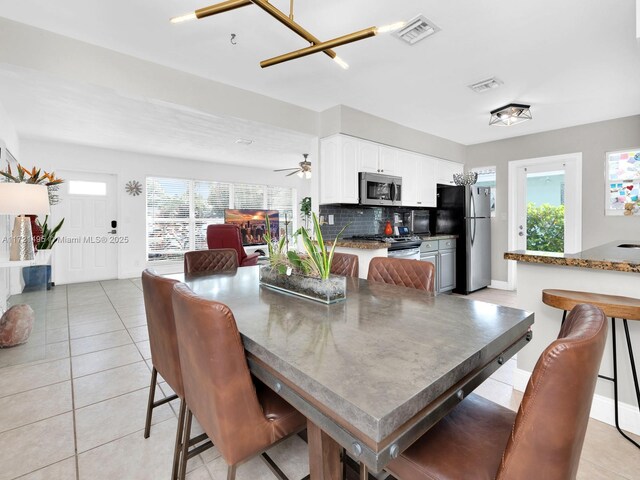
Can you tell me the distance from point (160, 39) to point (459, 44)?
240 cm

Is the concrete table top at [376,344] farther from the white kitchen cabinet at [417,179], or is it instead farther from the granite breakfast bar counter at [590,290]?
the white kitchen cabinet at [417,179]

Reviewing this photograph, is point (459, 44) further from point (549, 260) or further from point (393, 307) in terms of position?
point (393, 307)

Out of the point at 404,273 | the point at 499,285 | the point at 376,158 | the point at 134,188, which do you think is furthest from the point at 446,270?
the point at 134,188

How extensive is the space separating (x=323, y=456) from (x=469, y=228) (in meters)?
4.81

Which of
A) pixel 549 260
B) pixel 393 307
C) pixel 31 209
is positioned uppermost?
pixel 31 209

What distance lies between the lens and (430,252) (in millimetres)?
4660

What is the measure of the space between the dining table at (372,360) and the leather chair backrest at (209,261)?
1.29 m

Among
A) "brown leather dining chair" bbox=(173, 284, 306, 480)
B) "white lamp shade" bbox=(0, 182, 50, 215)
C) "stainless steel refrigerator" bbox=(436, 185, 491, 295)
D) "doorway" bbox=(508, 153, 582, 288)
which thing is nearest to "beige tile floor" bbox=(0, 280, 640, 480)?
"brown leather dining chair" bbox=(173, 284, 306, 480)

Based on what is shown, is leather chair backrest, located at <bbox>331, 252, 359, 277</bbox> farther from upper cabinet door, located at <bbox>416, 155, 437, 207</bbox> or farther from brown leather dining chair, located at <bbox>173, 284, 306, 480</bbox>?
upper cabinet door, located at <bbox>416, 155, 437, 207</bbox>

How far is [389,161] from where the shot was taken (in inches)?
182

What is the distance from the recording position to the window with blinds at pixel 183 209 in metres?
6.77

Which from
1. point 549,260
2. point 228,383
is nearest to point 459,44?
point 549,260

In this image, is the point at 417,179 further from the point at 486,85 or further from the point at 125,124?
the point at 125,124

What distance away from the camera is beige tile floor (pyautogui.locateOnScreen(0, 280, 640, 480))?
1.55 meters
